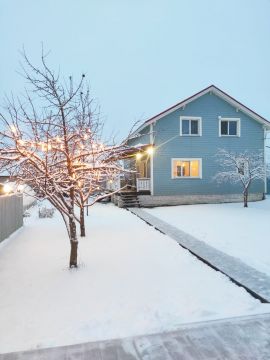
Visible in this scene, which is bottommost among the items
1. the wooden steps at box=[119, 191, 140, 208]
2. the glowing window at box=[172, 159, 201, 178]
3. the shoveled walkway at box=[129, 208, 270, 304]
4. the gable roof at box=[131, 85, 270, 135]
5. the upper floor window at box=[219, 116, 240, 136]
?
the shoveled walkway at box=[129, 208, 270, 304]

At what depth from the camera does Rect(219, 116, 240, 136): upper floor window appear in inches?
762

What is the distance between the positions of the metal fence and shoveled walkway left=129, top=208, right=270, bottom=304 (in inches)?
195

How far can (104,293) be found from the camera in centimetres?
507

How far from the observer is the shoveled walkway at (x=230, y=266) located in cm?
510

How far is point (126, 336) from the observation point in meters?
3.73

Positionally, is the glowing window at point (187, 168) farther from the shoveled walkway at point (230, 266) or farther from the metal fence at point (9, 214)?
the metal fence at point (9, 214)

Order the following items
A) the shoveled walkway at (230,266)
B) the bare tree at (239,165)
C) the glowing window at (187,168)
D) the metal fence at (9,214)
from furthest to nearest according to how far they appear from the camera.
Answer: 1. the glowing window at (187,168)
2. the bare tree at (239,165)
3. the metal fence at (9,214)
4. the shoveled walkway at (230,266)

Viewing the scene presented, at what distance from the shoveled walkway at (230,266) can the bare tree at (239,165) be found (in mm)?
10060

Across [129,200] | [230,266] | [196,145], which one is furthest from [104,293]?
[196,145]

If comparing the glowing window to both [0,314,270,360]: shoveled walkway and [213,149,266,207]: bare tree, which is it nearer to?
[213,149,266,207]: bare tree

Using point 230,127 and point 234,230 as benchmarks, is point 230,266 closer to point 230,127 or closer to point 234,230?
point 234,230

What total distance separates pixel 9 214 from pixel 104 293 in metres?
5.64

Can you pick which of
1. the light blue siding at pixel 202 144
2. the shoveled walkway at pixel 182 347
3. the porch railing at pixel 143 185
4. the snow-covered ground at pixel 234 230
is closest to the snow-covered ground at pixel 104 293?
the shoveled walkway at pixel 182 347

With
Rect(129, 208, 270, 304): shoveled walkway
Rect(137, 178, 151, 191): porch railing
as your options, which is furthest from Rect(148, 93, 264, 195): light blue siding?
Rect(129, 208, 270, 304): shoveled walkway
